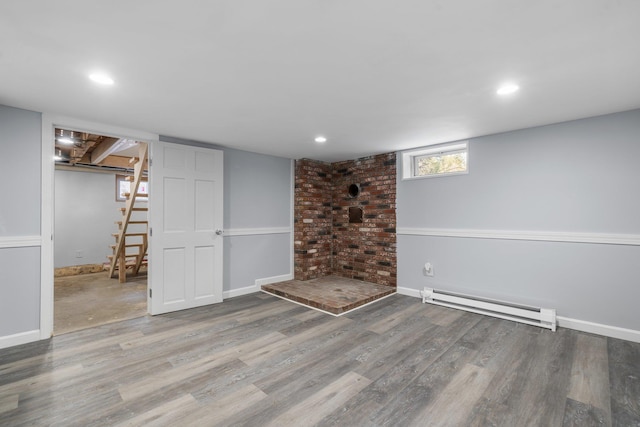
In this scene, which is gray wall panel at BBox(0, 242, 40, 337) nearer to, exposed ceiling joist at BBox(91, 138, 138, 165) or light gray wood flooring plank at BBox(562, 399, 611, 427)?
exposed ceiling joist at BBox(91, 138, 138, 165)

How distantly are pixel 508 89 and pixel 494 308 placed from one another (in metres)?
2.51

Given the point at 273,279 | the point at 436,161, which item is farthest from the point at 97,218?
the point at 436,161

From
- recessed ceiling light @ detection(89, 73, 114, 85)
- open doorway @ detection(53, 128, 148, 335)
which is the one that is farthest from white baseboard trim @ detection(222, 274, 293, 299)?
recessed ceiling light @ detection(89, 73, 114, 85)

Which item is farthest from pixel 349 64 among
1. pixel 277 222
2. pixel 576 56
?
pixel 277 222

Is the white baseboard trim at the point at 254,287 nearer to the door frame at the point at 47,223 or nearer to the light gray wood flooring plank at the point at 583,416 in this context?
the door frame at the point at 47,223

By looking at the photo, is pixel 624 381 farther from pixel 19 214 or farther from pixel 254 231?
pixel 19 214

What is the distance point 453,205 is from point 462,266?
0.85m

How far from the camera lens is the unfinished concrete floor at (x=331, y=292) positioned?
3744 millimetres

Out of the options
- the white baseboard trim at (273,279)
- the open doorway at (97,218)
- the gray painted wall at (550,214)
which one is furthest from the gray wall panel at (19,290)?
the gray painted wall at (550,214)

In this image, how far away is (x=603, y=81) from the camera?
7.23 feet

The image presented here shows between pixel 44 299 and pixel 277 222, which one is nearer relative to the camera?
pixel 44 299

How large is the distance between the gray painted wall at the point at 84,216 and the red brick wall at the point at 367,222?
4784mm

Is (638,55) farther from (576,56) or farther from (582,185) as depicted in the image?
(582,185)

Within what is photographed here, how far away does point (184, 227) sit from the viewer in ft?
12.4
